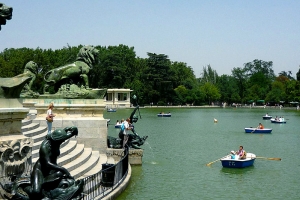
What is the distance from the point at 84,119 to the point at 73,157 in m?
4.40

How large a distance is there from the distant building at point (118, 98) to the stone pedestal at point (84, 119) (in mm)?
77506

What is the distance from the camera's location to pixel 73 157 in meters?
13.6

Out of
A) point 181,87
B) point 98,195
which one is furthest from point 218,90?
point 98,195

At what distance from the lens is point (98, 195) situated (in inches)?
432

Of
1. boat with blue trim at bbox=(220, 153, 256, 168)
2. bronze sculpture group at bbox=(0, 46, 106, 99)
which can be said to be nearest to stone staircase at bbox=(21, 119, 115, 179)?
bronze sculpture group at bbox=(0, 46, 106, 99)

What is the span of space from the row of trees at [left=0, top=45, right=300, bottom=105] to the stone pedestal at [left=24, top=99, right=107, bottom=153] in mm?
52105

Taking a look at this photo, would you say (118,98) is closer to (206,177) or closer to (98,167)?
(206,177)

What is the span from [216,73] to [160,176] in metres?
135

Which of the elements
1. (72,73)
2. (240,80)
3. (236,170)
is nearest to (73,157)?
(72,73)

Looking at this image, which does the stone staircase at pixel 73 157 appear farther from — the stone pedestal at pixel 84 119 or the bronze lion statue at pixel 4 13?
the bronze lion statue at pixel 4 13

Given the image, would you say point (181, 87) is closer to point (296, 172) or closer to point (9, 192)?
point (296, 172)

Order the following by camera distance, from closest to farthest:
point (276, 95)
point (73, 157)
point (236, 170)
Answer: point (73, 157)
point (236, 170)
point (276, 95)

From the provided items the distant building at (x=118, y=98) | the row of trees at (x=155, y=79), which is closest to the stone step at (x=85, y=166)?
the row of trees at (x=155, y=79)

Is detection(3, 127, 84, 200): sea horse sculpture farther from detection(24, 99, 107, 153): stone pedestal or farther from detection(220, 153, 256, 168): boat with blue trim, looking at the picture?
detection(220, 153, 256, 168): boat with blue trim
